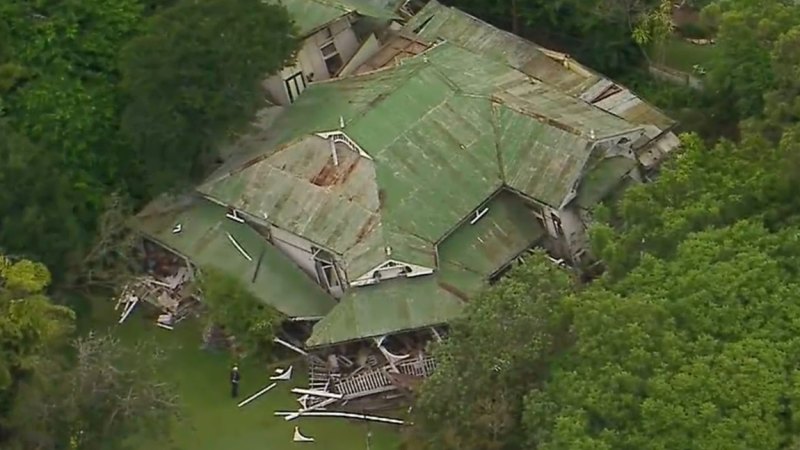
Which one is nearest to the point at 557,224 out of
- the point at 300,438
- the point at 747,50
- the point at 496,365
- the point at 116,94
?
the point at 747,50

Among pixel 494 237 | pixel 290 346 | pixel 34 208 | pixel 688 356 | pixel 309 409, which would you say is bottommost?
pixel 309 409

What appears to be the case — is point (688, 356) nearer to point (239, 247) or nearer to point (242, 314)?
point (242, 314)

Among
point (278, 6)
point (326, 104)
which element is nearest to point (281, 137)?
point (326, 104)

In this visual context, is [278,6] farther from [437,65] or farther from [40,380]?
[40,380]

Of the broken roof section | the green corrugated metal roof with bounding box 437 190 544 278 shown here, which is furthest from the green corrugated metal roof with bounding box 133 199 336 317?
the broken roof section

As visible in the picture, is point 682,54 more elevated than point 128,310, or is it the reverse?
point 682,54
